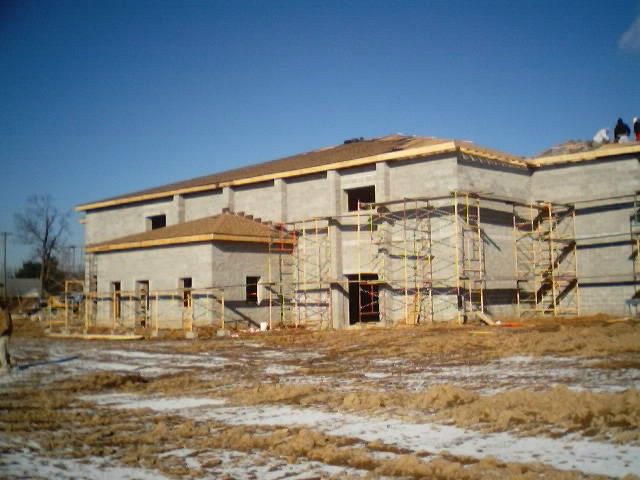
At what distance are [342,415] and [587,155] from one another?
2015 centimetres

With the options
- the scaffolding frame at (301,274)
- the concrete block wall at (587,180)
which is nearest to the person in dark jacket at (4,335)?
the scaffolding frame at (301,274)

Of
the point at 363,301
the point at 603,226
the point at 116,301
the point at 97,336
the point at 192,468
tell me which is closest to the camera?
the point at 192,468

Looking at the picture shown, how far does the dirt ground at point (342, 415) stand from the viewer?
595 cm

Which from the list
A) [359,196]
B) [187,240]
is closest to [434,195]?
[359,196]

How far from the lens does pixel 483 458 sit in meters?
5.93

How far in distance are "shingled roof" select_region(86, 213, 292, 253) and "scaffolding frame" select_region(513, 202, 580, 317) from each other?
10.2m

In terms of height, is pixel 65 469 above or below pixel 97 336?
above

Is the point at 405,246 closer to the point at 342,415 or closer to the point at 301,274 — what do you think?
the point at 301,274

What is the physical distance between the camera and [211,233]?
2617 centimetres

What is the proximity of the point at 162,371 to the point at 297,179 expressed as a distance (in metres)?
16.5

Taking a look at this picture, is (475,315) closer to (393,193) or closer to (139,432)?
(393,193)

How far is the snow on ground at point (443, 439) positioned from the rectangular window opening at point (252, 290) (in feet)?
59.4

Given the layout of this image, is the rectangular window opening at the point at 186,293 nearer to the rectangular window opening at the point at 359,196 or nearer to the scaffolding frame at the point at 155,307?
the scaffolding frame at the point at 155,307

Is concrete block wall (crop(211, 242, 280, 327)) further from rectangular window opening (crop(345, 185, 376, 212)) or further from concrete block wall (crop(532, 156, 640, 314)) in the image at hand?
concrete block wall (crop(532, 156, 640, 314))
